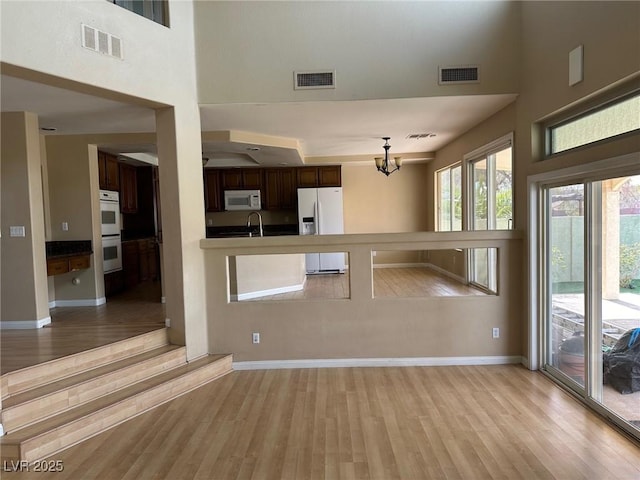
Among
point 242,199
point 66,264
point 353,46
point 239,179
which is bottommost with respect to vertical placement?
point 66,264

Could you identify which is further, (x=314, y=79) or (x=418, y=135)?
(x=418, y=135)

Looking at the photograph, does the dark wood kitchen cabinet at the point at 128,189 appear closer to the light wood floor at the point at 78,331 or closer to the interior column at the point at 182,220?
the light wood floor at the point at 78,331

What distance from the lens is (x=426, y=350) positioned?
411 cm

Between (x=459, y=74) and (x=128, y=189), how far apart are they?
579cm

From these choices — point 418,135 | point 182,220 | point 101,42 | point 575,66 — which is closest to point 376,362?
point 182,220

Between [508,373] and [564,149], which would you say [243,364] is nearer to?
[508,373]

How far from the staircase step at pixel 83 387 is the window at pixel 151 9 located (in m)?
3.22

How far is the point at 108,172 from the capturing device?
5984mm

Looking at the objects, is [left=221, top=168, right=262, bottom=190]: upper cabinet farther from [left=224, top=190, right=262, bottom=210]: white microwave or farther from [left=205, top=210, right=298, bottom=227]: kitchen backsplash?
[left=205, top=210, right=298, bottom=227]: kitchen backsplash

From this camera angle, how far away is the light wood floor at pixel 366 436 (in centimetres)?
241

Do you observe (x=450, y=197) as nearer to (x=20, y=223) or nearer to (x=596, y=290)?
(x=596, y=290)

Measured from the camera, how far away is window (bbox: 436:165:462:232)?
6789mm

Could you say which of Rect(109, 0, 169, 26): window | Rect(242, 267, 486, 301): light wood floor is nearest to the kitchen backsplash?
Rect(242, 267, 486, 301): light wood floor

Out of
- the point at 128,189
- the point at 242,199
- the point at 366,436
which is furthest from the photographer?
the point at 242,199
